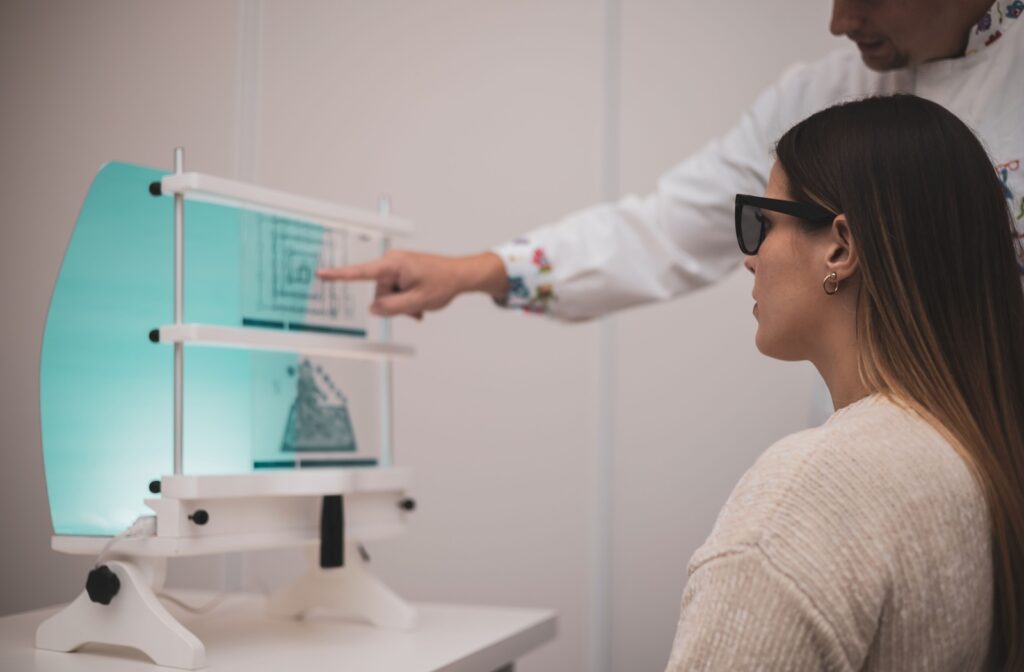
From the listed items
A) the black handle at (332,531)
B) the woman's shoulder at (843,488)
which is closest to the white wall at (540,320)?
the black handle at (332,531)

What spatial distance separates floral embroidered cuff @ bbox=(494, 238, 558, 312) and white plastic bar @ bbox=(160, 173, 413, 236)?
0.17m

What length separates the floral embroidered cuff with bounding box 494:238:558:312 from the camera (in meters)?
1.57

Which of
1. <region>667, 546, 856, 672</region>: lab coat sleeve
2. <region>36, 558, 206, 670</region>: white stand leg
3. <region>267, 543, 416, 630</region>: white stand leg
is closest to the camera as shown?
<region>667, 546, 856, 672</region>: lab coat sleeve

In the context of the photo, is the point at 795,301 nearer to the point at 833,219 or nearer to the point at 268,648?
the point at 833,219

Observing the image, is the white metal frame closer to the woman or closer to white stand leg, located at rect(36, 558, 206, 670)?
white stand leg, located at rect(36, 558, 206, 670)

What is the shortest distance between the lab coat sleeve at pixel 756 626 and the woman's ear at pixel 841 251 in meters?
0.27

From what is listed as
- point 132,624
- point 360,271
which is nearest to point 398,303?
point 360,271

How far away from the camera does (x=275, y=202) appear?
1316 millimetres

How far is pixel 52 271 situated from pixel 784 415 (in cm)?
143

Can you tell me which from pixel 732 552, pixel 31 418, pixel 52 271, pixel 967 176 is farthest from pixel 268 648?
pixel 967 176

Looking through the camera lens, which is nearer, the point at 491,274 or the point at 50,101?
the point at 50,101

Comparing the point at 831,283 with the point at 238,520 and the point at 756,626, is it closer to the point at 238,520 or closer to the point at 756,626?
the point at 756,626

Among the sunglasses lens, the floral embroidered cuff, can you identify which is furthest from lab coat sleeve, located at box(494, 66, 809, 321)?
the sunglasses lens

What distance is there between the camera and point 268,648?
123 centimetres
